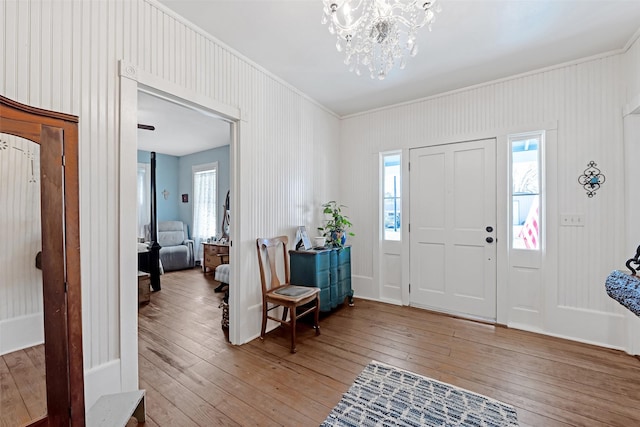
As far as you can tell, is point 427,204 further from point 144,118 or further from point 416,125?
point 144,118

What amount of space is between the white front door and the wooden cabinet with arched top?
344cm

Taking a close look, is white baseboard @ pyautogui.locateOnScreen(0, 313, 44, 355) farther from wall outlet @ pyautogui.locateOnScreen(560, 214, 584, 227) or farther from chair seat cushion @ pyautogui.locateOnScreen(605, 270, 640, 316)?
wall outlet @ pyautogui.locateOnScreen(560, 214, 584, 227)

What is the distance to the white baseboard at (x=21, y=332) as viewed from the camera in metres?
1.11

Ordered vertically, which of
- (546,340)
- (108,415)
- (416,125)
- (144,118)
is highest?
(144,118)

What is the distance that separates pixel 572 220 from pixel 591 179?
43 cm

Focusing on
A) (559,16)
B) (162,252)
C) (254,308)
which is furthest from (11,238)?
(162,252)

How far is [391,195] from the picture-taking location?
156 inches

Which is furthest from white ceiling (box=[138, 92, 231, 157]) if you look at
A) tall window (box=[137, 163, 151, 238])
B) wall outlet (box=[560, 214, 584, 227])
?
wall outlet (box=[560, 214, 584, 227])

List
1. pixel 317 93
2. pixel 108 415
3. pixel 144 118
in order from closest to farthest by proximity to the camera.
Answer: pixel 108 415, pixel 317 93, pixel 144 118

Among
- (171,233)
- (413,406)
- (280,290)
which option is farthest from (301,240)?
(171,233)

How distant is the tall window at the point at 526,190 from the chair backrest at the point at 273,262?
262 cm

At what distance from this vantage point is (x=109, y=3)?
173cm

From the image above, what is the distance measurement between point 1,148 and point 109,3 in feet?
4.03

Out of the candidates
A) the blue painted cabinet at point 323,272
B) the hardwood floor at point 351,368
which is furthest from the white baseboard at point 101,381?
the blue painted cabinet at point 323,272
